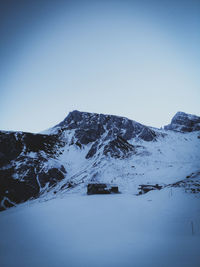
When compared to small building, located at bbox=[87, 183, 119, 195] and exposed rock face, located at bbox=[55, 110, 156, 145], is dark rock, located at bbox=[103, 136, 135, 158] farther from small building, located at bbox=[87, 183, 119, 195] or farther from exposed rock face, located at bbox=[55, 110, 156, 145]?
small building, located at bbox=[87, 183, 119, 195]

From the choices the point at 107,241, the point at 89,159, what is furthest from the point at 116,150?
the point at 107,241

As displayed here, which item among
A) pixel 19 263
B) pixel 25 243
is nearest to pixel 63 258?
pixel 19 263

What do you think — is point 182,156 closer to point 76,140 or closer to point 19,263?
point 76,140

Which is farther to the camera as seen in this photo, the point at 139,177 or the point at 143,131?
the point at 143,131

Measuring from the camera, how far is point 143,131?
81688 millimetres

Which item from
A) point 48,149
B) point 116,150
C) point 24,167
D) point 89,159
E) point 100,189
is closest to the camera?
point 100,189

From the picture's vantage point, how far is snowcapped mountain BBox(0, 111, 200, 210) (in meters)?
31.6

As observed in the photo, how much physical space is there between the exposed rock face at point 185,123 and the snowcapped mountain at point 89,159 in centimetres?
2884

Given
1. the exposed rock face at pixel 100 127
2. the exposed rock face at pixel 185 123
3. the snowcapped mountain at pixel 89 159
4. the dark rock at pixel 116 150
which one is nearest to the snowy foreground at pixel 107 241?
the snowcapped mountain at pixel 89 159

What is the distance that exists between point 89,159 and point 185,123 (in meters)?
99.4

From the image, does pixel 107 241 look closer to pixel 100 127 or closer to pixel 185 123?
pixel 100 127

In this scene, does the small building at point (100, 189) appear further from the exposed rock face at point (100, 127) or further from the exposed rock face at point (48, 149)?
the exposed rock face at point (100, 127)

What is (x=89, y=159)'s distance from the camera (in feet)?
188

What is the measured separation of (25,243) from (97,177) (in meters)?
28.8
